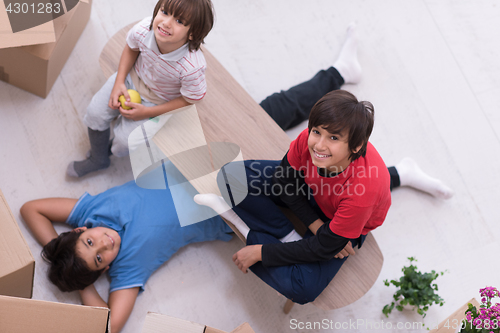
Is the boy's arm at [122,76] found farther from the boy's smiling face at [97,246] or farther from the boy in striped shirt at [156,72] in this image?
the boy's smiling face at [97,246]

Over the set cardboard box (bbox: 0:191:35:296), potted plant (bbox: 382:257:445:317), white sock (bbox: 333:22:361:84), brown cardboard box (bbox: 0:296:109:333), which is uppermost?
white sock (bbox: 333:22:361:84)

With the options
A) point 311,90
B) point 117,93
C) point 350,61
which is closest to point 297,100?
point 311,90

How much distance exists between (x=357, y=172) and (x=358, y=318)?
682mm

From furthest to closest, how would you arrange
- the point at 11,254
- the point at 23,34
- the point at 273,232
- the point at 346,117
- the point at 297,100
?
1. the point at 297,100
2. the point at 273,232
3. the point at 23,34
4. the point at 11,254
5. the point at 346,117

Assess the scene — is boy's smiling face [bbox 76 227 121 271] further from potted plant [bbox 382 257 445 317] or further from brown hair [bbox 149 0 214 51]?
potted plant [bbox 382 257 445 317]

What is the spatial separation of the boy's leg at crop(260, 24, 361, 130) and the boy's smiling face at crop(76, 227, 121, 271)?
0.66 m

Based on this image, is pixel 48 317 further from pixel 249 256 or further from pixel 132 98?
pixel 132 98

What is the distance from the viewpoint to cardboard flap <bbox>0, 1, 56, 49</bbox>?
104 centimetres

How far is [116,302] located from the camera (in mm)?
1267

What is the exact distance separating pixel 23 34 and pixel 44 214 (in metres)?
0.57

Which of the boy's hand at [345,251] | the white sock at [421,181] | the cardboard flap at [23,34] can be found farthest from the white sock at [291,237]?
the cardboard flap at [23,34]

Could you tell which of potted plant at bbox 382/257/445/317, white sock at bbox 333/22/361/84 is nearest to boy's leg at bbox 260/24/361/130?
white sock at bbox 333/22/361/84

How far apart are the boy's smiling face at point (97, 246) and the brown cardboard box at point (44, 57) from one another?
53cm

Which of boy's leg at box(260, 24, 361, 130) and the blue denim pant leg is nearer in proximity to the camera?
the blue denim pant leg
